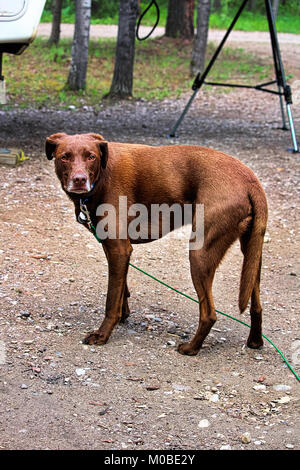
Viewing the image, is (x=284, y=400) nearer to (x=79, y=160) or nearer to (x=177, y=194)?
(x=177, y=194)

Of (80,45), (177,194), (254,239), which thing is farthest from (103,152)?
(80,45)

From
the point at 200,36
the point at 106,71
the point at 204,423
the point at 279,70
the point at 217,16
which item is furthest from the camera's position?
the point at 217,16

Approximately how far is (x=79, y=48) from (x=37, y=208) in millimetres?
6165

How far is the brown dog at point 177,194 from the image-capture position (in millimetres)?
3605

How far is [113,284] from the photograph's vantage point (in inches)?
152

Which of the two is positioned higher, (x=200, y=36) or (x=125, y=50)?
(x=200, y=36)

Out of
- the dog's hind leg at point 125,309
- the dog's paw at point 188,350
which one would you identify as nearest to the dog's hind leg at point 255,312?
the dog's paw at point 188,350

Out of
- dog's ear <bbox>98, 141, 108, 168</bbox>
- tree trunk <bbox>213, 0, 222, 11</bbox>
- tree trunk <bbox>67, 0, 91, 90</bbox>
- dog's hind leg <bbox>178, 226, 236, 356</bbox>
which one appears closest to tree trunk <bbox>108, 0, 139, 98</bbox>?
tree trunk <bbox>67, 0, 91, 90</bbox>

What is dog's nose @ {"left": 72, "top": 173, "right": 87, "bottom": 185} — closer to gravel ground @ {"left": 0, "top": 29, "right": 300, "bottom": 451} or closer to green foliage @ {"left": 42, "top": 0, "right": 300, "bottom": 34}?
gravel ground @ {"left": 0, "top": 29, "right": 300, "bottom": 451}

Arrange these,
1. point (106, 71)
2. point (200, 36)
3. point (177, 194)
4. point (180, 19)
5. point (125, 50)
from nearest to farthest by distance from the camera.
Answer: point (177, 194) < point (125, 50) < point (200, 36) < point (106, 71) < point (180, 19)

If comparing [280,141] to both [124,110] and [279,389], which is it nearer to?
[124,110]

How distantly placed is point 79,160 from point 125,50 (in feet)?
27.9

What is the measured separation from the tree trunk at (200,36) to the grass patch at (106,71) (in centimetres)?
38
